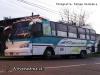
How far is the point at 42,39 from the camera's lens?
1998cm

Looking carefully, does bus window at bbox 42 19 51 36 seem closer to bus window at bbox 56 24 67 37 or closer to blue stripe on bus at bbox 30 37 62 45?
blue stripe on bus at bbox 30 37 62 45

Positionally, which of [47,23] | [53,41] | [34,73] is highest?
[47,23]

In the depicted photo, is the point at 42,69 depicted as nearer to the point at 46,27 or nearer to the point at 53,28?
the point at 46,27

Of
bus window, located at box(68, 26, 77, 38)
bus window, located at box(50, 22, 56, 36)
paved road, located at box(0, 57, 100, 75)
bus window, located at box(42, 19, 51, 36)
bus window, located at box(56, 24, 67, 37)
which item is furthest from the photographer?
bus window, located at box(68, 26, 77, 38)

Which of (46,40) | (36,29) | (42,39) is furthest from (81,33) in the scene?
(36,29)

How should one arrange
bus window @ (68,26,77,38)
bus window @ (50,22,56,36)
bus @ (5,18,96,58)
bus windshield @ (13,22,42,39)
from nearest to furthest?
bus @ (5,18,96,58) → bus windshield @ (13,22,42,39) → bus window @ (50,22,56,36) → bus window @ (68,26,77,38)

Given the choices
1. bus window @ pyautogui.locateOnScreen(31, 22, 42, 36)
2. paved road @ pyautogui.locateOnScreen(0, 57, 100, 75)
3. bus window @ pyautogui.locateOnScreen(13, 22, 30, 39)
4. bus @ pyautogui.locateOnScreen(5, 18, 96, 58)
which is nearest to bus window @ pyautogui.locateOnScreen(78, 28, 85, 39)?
bus @ pyautogui.locateOnScreen(5, 18, 96, 58)

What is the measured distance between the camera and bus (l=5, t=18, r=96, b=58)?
19.0 meters

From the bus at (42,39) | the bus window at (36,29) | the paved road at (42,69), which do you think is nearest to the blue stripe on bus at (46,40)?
the bus at (42,39)

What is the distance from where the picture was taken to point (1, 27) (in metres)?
22.1

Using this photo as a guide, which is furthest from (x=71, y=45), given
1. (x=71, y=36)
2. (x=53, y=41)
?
(x=53, y=41)

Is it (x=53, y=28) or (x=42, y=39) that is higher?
(x=53, y=28)

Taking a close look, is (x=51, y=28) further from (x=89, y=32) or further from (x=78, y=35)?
(x=89, y=32)

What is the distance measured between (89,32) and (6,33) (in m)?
10.8
